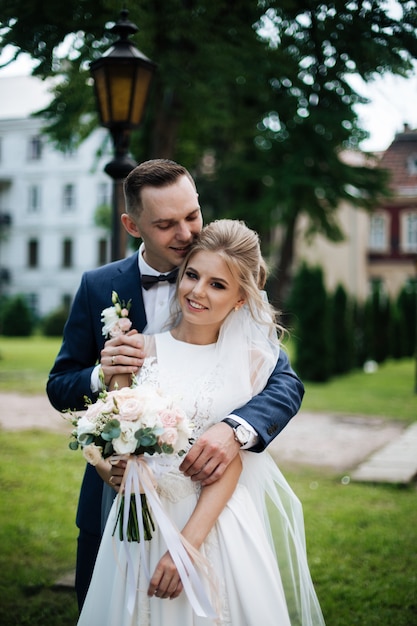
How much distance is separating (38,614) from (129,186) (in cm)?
287

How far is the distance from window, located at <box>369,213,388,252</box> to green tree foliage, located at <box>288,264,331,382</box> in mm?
24426

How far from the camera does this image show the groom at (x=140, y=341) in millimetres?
2624

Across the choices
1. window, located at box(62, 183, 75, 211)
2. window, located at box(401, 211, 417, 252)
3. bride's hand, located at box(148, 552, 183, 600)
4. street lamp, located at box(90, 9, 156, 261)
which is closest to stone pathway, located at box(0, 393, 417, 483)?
street lamp, located at box(90, 9, 156, 261)

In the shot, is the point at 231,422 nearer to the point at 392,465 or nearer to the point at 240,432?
the point at 240,432

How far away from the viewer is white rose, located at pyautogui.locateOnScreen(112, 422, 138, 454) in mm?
2301

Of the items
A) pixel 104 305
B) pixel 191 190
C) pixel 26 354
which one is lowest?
pixel 26 354

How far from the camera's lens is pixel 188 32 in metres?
7.14

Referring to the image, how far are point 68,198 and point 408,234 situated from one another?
2141 centimetres

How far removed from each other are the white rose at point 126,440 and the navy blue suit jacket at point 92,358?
0.61 m

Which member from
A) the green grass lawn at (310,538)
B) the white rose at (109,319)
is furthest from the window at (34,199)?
the white rose at (109,319)

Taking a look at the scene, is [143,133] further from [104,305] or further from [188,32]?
[104,305]

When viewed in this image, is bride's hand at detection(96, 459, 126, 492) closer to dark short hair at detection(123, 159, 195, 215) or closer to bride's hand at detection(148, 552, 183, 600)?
bride's hand at detection(148, 552, 183, 600)

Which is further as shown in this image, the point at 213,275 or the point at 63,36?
the point at 63,36

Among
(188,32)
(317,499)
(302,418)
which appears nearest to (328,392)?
(302,418)
